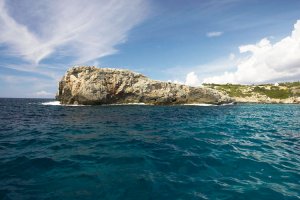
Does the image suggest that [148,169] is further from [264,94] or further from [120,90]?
[264,94]

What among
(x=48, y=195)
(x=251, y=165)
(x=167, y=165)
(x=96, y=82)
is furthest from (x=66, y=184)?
(x=96, y=82)

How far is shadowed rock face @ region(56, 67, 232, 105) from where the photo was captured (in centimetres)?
6612

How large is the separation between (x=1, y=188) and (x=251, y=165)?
964 centimetres

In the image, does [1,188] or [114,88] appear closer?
[1,188]

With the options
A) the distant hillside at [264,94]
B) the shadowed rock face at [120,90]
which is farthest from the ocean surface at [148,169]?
the distant hillside at [264,94]

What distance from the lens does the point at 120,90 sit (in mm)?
69750

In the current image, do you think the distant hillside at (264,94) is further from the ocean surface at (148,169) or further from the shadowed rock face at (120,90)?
the ocean surface at (148,169)

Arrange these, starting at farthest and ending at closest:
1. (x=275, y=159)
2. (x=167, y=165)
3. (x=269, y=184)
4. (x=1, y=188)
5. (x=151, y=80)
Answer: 1. (x=151, y=80)
2. (x=275, y=159)
3. (x=167, y=165)
4. (x=269, y=184)
5. (x=1, y=188)

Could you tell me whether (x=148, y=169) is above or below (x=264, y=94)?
below

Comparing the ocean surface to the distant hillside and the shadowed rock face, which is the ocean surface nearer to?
the shadowed rock face

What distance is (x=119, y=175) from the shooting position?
880 cm

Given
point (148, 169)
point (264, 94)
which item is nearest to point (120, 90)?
point (148, 169)

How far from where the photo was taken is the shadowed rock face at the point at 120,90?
66125 millimetres

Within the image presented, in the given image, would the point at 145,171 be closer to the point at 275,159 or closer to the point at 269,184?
the point at 269,184
